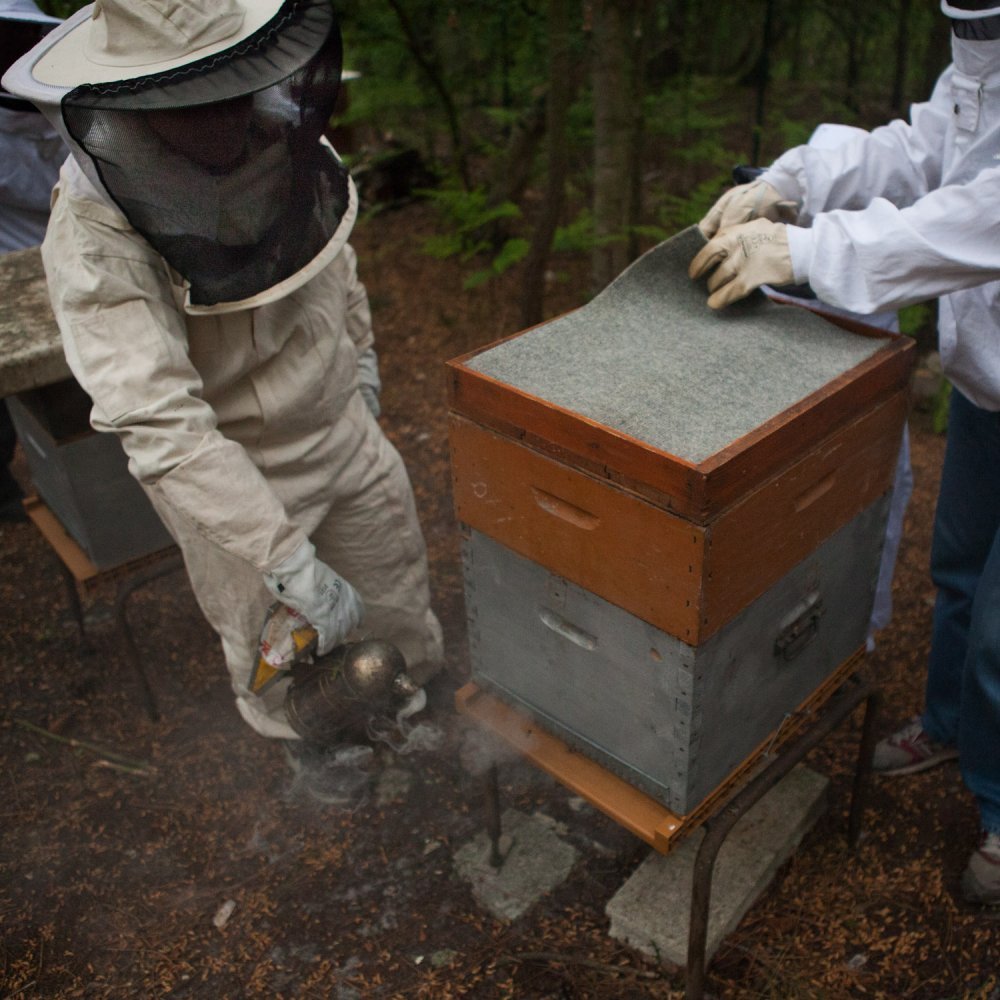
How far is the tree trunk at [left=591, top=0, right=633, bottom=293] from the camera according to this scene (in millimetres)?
4203

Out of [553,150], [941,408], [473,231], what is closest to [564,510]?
[553,150]

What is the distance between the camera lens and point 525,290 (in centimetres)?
496

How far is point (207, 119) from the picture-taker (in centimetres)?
201

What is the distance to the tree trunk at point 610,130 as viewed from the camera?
420 cm

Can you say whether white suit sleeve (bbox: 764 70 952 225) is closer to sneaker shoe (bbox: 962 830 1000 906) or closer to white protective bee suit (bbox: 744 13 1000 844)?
white protective bee suit (bbox: 744 13 1000 844)

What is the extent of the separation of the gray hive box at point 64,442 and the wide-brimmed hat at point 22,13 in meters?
0.91

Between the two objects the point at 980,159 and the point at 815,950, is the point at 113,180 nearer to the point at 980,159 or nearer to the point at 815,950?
the point at 980,159

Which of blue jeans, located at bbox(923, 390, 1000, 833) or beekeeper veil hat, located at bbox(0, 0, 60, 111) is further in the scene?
beekeeper veil hat, located at bbox(0, 0, 60, 111)

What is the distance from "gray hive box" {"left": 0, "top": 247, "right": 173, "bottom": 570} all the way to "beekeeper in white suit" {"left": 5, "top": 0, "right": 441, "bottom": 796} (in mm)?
558

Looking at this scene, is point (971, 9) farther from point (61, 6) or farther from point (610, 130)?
point (61, 6)

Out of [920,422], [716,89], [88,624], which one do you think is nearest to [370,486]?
[88,624]

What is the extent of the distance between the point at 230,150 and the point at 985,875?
8.56 feet

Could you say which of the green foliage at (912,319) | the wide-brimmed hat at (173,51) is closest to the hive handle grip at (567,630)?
the wide-brimmed hat at (173,51)

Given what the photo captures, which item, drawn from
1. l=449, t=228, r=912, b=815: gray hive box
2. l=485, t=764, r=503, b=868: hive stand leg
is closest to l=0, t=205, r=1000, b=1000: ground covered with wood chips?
l=485, t=764, r=503, b=868: hive stand leg
